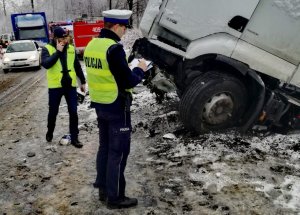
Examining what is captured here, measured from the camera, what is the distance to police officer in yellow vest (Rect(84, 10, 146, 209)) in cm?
366

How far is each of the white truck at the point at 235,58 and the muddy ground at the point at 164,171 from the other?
1.28 feet

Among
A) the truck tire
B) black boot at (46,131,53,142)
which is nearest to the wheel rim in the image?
the truck tire

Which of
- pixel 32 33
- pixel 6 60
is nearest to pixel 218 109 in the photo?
pixel 6 60

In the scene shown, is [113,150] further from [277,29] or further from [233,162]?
[277,29]

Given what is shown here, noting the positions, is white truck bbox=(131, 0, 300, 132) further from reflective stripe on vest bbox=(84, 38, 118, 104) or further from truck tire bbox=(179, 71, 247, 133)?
reflective stripe on vest bbox=(84, 38, 118, 104)

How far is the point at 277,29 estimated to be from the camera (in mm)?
5559

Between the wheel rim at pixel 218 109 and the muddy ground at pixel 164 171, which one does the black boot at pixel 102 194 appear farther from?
the wheel rim at pixel 218 109

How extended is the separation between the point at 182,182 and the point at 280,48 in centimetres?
261

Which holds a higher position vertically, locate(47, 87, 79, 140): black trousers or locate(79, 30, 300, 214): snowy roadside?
locate(79, 30, 300, 214): snowy roadside

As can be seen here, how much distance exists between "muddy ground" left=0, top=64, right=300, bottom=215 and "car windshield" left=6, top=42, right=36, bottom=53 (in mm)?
11298

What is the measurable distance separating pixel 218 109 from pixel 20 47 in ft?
47.0

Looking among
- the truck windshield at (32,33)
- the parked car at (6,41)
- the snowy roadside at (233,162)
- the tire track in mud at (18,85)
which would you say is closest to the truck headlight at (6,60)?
the tire track in mud at (18,85)

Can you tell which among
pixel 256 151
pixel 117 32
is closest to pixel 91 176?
pixel 117 32

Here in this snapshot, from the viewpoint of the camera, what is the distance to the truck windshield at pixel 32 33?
25703 millimetres
